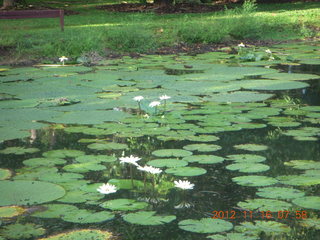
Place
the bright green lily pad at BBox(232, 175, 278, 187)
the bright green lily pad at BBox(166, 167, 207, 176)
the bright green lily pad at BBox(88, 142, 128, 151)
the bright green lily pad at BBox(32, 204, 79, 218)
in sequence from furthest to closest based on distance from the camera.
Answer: the bright green lily pad at BBox(88, 142, 128, 151), the bright green lily pad at BBox(166, 167, 207, 176), the bright green lily pad at BBox(232, 175, 278, 187), the bright green lily pad at BBox(32, 204, 79, 218)

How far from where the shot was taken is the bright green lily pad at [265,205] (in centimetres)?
290

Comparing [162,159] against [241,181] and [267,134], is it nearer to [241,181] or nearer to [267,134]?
[241,181]

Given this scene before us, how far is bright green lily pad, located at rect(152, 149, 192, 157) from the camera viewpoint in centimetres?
382

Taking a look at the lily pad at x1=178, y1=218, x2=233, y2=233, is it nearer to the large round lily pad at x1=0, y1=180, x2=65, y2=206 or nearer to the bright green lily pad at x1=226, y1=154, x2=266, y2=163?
the large round lily pad at x1=0, y1=180, x2=65, y2=206

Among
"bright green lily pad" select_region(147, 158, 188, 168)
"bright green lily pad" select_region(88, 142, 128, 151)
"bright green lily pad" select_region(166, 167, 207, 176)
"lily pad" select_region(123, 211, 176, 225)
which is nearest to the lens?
"lily pad" select_region(123, 211, 176, 225)

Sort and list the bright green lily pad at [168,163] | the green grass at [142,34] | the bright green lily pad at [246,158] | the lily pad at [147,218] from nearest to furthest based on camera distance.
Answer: the lily pad at [147,218], the bright green lily pad at [168,163], the bright green lily pad at [246,158], the green grass at [142,34]

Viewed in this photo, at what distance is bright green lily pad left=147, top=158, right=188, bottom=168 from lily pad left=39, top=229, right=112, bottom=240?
100 cm

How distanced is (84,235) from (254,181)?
112cm

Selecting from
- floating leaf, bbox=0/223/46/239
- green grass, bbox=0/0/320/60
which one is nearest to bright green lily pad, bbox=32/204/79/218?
floating leaf, bbox=0/223/46/239

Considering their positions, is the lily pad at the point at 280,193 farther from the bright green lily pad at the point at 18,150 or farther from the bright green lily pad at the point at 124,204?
the bright green lily pad at the point at 18,150

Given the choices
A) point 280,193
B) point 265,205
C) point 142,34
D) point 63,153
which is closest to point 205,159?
point 280,193

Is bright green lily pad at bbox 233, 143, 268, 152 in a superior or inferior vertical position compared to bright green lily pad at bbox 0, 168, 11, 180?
inferior

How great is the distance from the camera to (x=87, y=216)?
2.84 metres

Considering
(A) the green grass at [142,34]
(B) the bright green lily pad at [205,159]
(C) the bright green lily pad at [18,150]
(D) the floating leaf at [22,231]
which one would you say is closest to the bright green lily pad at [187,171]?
(B) the bright green lily pad at [205,159]
